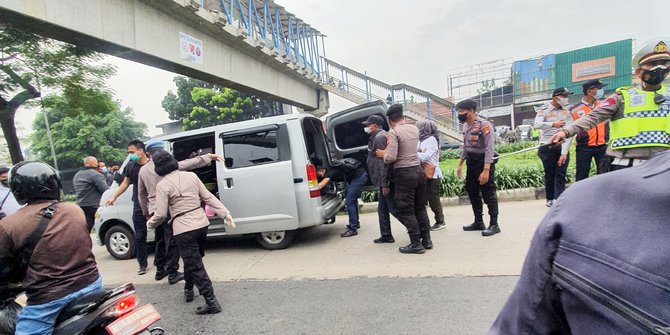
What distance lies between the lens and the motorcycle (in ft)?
7.05

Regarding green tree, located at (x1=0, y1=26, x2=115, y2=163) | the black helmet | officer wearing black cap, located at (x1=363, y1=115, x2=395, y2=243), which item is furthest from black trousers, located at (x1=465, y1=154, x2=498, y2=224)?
green tree, located at (x1=0, y1=26, x2=115, y2=163)

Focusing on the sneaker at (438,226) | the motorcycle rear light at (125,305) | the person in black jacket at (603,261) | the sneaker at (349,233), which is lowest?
the sneaker at (349,233)

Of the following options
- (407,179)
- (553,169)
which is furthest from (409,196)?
(553,169)

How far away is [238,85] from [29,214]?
380 inches

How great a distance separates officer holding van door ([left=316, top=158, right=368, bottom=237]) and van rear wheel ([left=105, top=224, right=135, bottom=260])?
305 centimetres

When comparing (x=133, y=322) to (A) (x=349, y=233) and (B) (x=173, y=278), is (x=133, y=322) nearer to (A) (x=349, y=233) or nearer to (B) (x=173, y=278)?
(B) (x=173, y=278)

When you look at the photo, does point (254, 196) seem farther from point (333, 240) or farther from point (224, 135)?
point (333, 240)

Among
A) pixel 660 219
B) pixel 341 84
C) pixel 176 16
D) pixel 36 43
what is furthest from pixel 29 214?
pixel 341 84

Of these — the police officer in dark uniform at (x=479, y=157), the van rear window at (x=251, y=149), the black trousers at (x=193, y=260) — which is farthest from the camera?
the van rear window at (x=251, y=149)

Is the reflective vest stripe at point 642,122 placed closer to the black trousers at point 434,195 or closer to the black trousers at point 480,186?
the black trousers at point 480,186

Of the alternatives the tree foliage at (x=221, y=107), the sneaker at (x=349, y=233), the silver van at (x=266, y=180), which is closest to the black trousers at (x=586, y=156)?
the sneaker at (x=349, y=233)

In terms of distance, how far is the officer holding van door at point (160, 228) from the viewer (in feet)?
14.4

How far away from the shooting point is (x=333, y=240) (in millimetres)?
5594

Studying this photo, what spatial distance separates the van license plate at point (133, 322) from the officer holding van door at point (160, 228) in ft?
6.87
